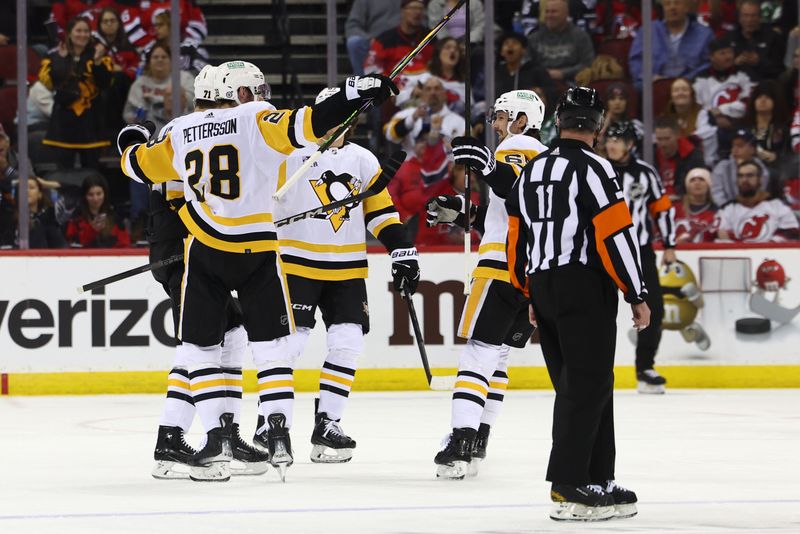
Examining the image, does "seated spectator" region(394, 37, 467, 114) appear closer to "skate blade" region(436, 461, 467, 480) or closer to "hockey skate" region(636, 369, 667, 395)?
"hockey skate" region(636, 369, 667, 395)

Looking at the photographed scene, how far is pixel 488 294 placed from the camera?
5.88 metres

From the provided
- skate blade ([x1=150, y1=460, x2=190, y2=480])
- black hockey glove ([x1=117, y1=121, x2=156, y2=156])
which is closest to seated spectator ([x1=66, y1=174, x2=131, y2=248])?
black hockey glove ([x1=117, y1=121, x2=156, y2=156])

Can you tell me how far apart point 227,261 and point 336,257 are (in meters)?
1.05

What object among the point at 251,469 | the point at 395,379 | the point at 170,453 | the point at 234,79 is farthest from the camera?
the point at 395,379

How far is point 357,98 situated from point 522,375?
5042mm

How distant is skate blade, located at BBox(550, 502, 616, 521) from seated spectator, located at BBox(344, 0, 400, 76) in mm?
6441

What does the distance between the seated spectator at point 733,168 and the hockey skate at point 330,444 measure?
16.0 feet

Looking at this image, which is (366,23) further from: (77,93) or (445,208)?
(445,208)

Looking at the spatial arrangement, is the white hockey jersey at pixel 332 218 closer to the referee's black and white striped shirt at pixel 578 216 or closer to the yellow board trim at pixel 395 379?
the referee's black and white striped shirt at pixel 578 216

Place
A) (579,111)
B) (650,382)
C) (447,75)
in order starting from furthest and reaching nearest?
(447,75), (650,382), (579,111)

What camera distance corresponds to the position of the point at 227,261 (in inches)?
215

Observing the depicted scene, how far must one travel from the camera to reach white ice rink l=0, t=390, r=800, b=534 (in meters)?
4.48

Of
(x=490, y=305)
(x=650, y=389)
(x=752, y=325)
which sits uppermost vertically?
(x=490, y=305)

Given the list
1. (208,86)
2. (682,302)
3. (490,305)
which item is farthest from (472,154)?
(682,302)
